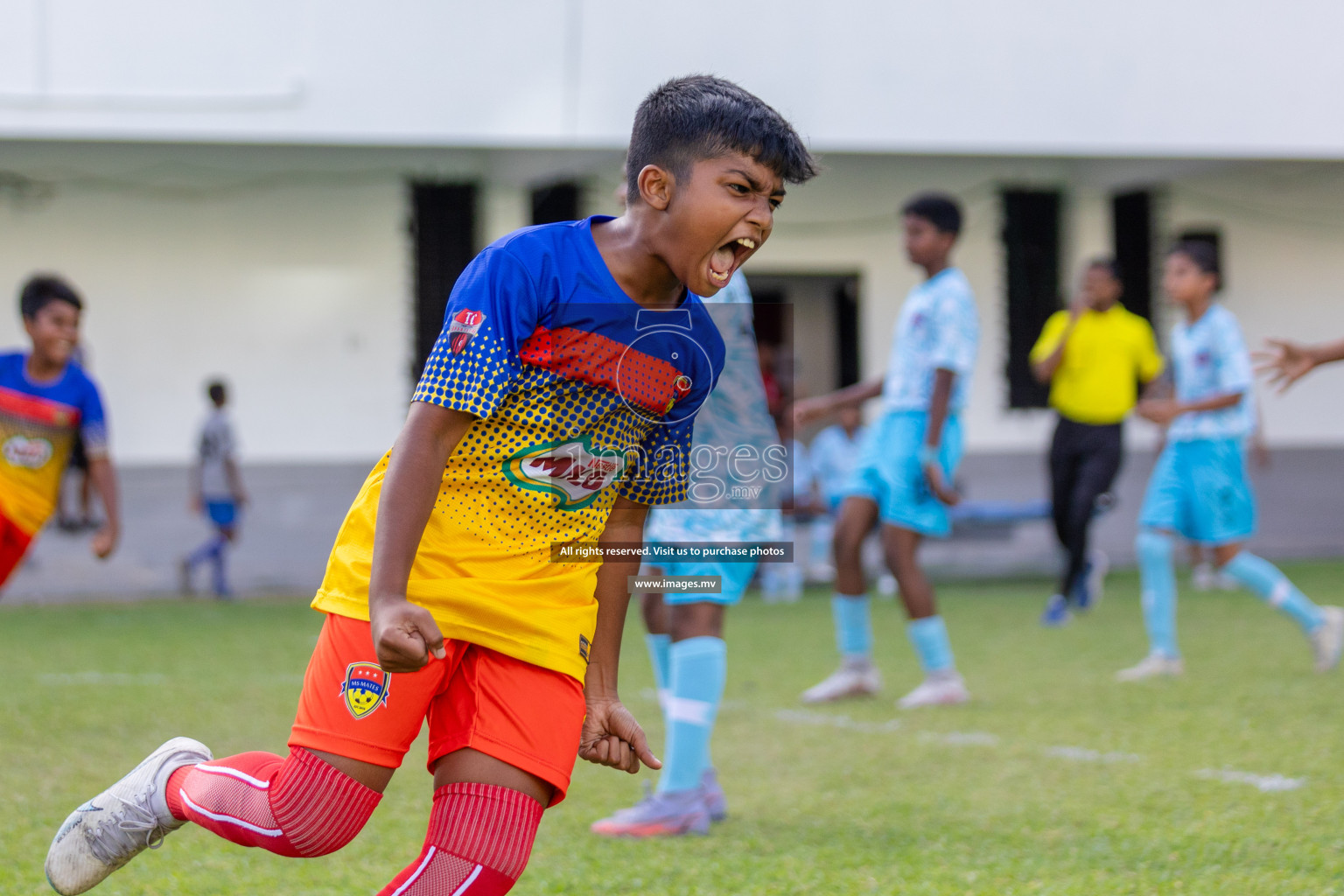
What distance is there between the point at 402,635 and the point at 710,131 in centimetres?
91

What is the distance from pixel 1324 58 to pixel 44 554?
11890 millimetres

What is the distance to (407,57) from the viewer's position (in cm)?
1138

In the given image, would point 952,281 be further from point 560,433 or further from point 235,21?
point 235,21

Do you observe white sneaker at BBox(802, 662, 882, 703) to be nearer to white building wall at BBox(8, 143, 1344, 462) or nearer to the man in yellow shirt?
the man in yellow shirt

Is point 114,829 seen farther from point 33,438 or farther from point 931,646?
point 931,646

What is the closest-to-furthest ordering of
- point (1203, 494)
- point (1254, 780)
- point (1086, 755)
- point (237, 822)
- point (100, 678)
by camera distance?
point (237, 822), point (1254, 780), point (1086, 755), point (1203, 494), point (100, 678)

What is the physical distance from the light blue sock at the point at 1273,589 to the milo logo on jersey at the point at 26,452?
501cm

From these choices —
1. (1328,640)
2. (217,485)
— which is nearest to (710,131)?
(1328,640)

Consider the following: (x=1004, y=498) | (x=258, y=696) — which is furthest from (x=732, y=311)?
(x=1004, y=498)

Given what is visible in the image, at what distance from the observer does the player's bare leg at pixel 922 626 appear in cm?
591

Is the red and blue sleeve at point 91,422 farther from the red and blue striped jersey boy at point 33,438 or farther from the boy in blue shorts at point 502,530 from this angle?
the boy in blue shorts at point 502,530

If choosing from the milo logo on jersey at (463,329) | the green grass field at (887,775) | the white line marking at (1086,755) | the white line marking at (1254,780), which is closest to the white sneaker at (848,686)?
the green grass field at (887,775)

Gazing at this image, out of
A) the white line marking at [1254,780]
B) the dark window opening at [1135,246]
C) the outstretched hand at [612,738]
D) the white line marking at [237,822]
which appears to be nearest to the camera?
the white line marking at [237,822]

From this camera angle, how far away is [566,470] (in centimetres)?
240
